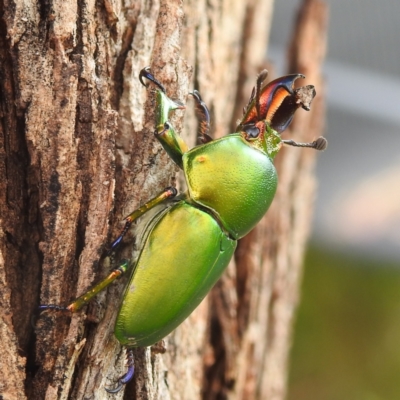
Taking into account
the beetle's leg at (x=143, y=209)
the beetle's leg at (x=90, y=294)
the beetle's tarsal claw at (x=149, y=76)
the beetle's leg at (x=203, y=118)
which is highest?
the beetle's tarsal claw at (x=149, y=76)

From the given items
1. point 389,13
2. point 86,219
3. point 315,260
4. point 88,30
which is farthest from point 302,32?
point 315,260

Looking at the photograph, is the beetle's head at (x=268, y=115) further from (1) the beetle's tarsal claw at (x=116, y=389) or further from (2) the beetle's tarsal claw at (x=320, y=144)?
(1) the beetle's tarsal claw at (x=116, y=389)

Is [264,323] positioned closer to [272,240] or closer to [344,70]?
[272,240]

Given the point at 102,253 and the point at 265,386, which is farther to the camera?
the point at 265,386

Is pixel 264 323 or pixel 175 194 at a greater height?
pixel 175 194

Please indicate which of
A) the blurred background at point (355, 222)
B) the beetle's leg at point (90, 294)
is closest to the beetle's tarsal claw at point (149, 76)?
the beetle's leg at point (90, 294)

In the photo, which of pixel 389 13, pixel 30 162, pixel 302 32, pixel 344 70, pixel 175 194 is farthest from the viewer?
pixel 344 70

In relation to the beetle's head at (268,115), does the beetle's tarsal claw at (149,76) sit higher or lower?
higher
